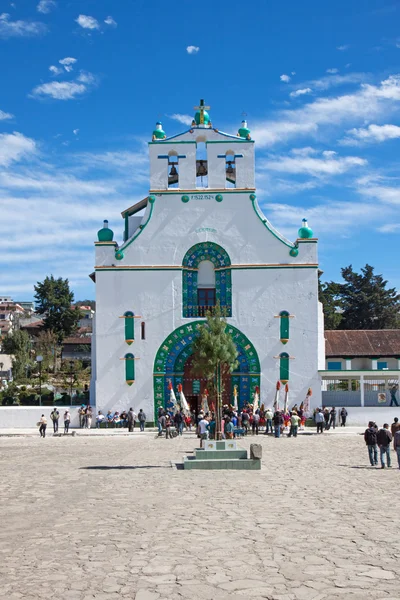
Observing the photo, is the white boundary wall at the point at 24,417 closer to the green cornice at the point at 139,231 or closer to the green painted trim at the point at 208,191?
the green cornice at the point at 139,231

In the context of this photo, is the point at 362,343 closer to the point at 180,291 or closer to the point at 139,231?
the point at 180,291

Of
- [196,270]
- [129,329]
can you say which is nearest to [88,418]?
[129,329]

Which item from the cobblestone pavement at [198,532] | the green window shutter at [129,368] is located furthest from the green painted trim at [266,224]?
the cobblestone pavement at [198,532]

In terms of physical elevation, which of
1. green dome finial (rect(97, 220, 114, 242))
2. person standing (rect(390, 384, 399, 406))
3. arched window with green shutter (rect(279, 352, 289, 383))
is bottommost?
person standing (rect(390, 384, 399, 406))

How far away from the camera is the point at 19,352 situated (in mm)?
63531

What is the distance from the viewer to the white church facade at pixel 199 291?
38.4m

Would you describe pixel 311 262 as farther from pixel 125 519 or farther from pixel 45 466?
pixel 125 519

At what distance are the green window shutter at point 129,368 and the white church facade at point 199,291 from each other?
0.05 m

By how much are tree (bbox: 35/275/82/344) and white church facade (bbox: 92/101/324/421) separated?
115ft

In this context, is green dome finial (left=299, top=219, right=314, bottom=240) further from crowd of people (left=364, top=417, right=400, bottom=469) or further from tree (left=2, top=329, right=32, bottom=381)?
tree (left=2, top=329, right=32, bottom=381)

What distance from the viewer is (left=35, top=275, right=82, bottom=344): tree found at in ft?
→ 241

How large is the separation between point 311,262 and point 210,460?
67.9 feet

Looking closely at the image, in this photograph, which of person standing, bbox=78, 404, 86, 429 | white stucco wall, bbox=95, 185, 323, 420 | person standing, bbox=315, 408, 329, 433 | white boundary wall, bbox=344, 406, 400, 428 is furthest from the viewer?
white stucco wall, bbox=95, 185, 323, 420

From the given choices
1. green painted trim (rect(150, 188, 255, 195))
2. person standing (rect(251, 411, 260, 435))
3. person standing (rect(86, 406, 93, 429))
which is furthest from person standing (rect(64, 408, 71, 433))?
green painted trim (rect(150, 188, 255, 195))
